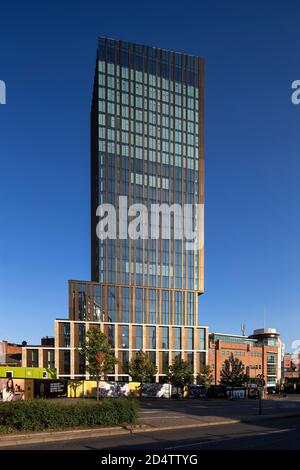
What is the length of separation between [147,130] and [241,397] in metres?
79.2

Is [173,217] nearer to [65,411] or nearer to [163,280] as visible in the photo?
[163,280]

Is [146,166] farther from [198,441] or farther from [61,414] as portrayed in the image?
[198,441]

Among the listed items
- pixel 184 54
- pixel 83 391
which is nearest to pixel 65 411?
pixel 83 391

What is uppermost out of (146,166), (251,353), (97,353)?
(146,166)

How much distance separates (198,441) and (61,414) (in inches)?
260

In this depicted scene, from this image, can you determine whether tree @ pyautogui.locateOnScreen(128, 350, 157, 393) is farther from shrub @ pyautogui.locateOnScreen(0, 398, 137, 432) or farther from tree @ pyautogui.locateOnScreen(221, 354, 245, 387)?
shrub @ pyautogui.locateOnScreen(0, 398, 137, 432)

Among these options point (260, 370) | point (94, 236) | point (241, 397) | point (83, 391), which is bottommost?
point (260, 370)

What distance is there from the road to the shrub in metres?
1.98

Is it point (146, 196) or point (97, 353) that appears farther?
point (146, 196)

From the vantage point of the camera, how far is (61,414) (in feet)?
72.6

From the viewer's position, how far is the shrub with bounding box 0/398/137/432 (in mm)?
20812

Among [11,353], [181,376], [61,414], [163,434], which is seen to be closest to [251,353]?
[181,376]

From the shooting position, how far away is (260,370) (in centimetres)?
12950

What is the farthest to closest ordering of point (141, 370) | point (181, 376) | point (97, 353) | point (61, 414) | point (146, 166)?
point (146, 166)
point (141, 370)
point (181, 376)
point (97, 353)
point (61, 414)
